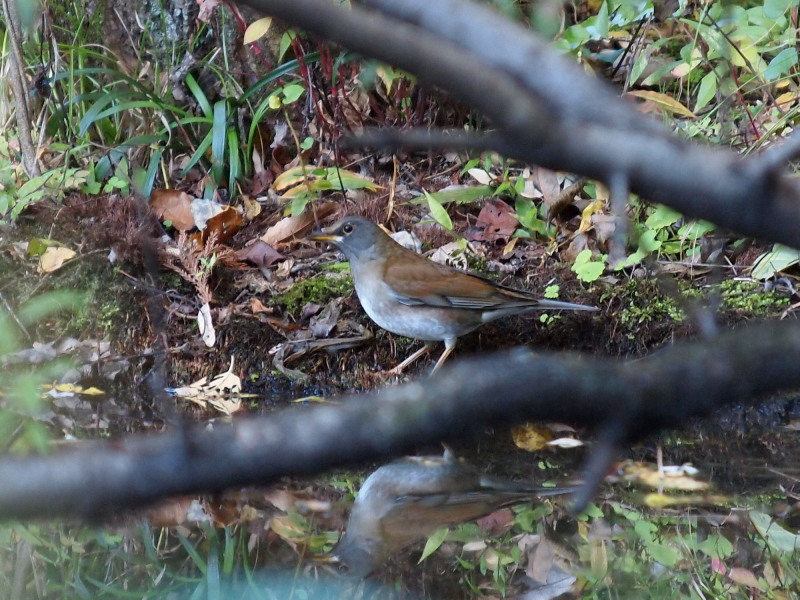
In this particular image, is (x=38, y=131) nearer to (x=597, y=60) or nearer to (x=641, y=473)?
(x=597, y=60)

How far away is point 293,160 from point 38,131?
7.41 ft

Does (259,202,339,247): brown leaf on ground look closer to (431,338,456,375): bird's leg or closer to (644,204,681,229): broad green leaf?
(431,338,456,375): bird's leg

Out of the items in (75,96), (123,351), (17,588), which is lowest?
(123,351)

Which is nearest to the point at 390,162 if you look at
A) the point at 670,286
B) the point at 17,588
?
the point at 17,588

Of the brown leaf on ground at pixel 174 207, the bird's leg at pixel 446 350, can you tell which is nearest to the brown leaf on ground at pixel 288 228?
the brown leaf on ground at pixel 174 207

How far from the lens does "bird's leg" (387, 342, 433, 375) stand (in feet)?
19.0

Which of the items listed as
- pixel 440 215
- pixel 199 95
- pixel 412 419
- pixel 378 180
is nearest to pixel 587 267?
pixel 440 215

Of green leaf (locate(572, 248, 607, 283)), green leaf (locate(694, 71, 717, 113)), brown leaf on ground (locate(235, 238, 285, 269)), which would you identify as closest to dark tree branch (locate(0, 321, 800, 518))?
green leaf (locate(572, 248, 607, 283))

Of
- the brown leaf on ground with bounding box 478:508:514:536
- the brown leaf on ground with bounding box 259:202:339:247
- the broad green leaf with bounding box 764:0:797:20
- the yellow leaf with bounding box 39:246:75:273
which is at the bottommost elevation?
the yellow leaf with bounding box 39:246:75:273

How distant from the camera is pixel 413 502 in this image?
3695 millimetres

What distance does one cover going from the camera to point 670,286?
1.77 metres

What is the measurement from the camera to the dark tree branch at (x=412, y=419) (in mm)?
1010

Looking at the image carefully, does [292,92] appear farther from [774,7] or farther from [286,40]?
[774,7]

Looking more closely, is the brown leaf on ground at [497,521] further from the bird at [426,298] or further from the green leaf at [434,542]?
the bird at [426,298]
